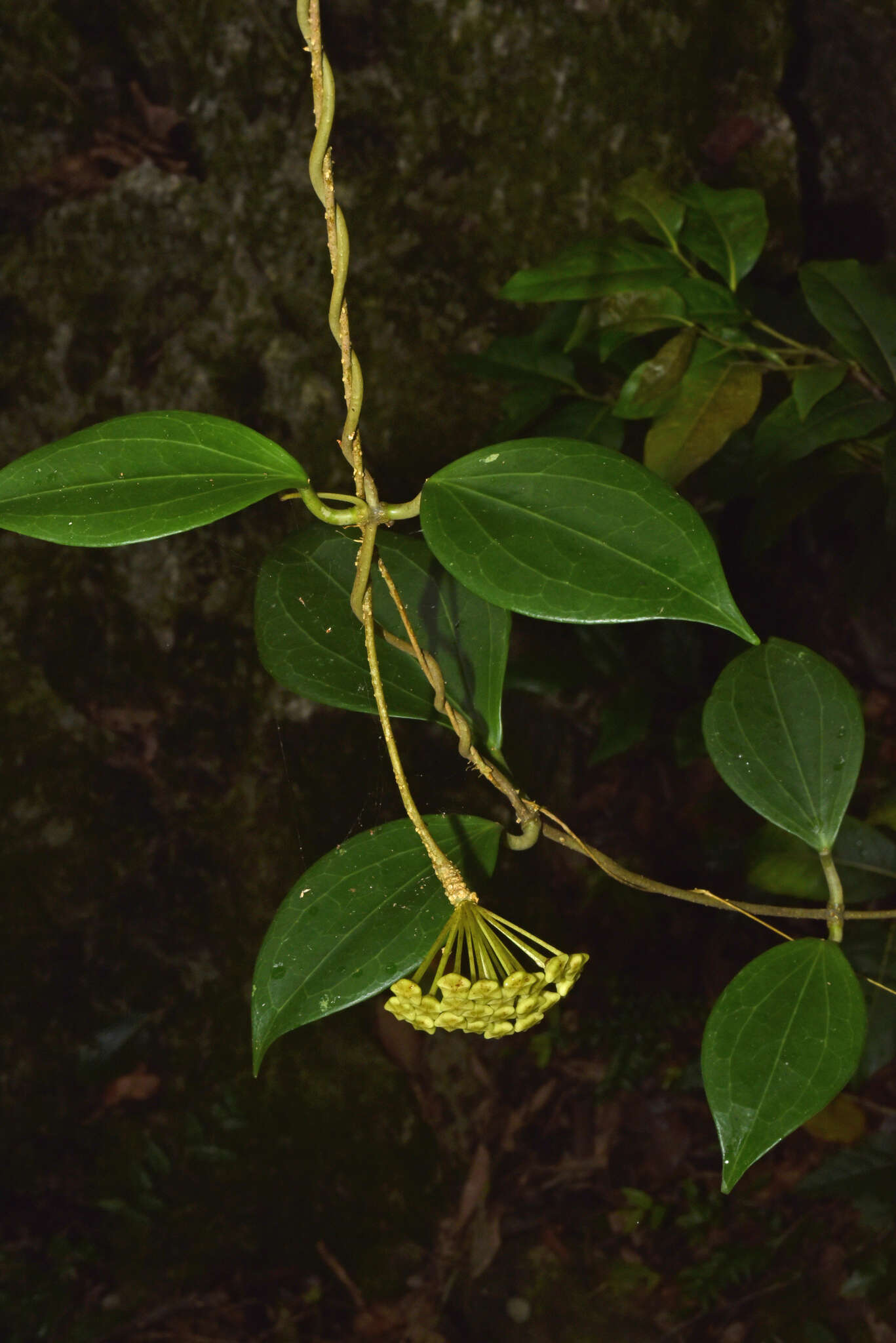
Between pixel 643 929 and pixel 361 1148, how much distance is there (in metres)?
0.77

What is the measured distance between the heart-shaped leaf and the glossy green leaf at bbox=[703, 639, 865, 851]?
1.77 feet

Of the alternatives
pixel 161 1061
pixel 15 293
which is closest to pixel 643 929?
pixel 161 1061

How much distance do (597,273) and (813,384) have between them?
0.99 feet

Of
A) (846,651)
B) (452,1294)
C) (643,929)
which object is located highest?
(846,651)

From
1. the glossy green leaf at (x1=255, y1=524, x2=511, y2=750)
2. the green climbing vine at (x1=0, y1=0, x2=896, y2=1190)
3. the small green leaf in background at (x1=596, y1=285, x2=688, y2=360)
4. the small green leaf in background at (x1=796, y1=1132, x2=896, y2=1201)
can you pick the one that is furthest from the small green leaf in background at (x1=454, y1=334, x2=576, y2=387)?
the small green leaf in background at (x1=796, y1=1132, x2=896, y2=1201)

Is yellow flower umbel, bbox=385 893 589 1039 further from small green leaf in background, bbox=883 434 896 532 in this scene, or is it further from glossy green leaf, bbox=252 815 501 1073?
small green leaf in background, bbox=883 434 896 532

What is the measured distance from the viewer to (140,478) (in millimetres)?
655

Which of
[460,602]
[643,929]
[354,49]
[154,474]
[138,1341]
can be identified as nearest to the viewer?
[154,474]

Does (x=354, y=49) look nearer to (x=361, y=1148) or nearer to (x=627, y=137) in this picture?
(x=627, y=137)

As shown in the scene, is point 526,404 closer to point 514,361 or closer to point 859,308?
point 514,361

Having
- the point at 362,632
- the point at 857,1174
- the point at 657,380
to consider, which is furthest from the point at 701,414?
the point at 857,1174

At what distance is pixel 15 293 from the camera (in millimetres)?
1984

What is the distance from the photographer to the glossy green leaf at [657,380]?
4.27 feet

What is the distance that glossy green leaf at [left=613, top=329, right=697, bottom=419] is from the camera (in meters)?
1.30
